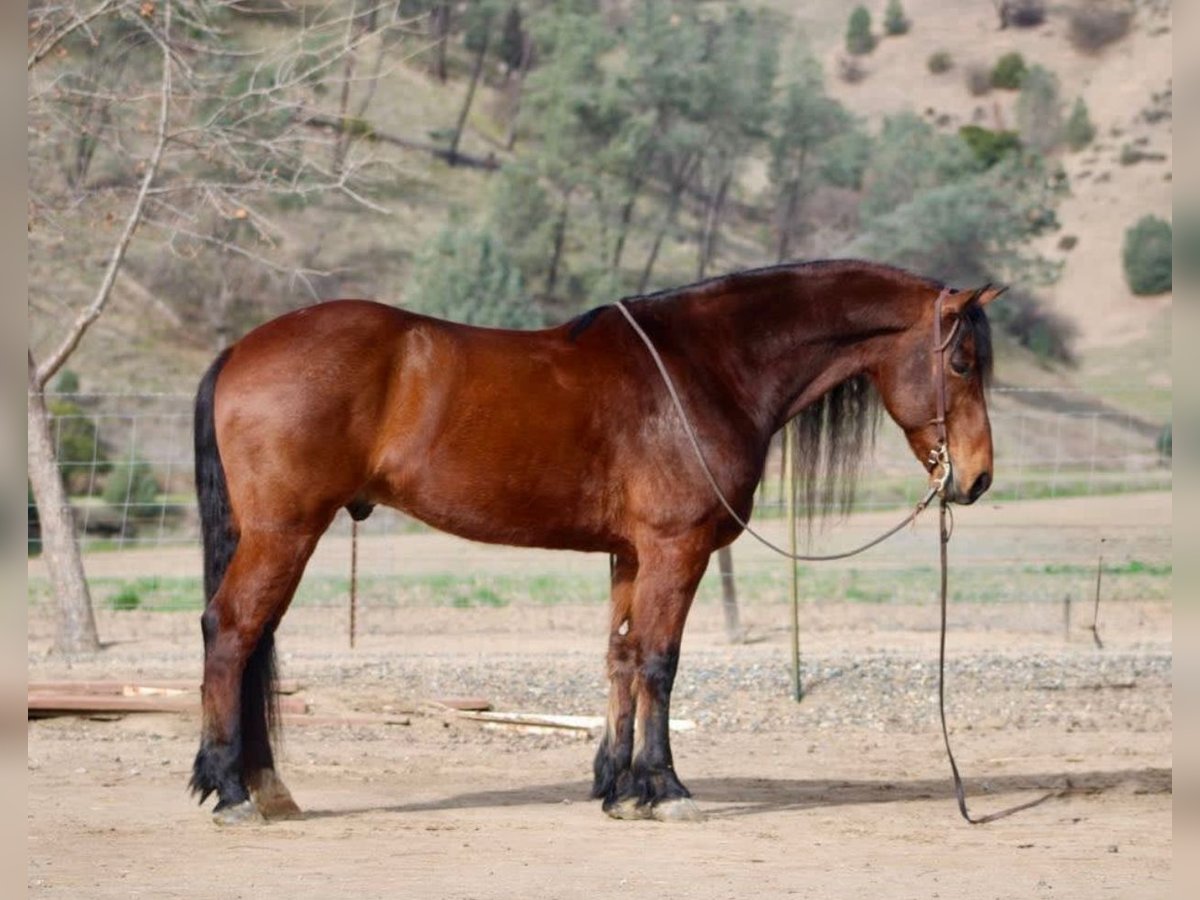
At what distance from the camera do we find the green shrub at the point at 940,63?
7331 cm

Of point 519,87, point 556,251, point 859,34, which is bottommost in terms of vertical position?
point 556,251

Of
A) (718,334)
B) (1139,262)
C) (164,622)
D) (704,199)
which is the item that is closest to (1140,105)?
(1139,262)

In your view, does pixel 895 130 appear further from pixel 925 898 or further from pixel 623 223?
pixel 925 898

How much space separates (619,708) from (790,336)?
174 centimetres

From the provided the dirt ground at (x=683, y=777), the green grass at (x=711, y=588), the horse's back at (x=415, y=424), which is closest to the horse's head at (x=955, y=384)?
the horse's back at (x=415, y=424)

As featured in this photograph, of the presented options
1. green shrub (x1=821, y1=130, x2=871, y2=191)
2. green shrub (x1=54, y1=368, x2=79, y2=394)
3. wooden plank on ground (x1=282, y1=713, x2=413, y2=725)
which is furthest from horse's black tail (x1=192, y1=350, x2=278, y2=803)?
green shrub (x1=821, y1=130, x2=871, y2=191)

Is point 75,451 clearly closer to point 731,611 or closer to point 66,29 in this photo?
point 66,29

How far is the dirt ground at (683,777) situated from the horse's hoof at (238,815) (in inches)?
1.9

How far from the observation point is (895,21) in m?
77.4

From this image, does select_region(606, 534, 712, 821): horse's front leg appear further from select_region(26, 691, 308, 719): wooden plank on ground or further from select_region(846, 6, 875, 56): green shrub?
select_region(846, 6, 875, 56): green shrub

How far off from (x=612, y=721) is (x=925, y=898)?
6.55 ft

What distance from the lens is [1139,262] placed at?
52.0m

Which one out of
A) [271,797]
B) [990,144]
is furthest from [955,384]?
[990,144]

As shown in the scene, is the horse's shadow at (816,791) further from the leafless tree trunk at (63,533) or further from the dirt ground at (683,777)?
the leafless tree trunk at (63,533)
